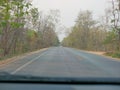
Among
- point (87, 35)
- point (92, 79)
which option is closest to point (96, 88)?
point (92, 79)

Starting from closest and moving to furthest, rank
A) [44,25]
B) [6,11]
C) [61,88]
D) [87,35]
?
[61,88]
[6,11]
[44,25]
[87,35]

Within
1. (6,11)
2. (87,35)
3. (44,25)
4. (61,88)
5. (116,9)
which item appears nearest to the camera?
(61,88)

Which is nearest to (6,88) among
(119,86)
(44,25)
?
(119,86)

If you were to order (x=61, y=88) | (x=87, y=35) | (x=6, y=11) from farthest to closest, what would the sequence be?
(x=87, y=35)
(x=6, y=11)
(x=61, y=88)

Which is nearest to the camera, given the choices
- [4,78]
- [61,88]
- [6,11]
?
[61,88]

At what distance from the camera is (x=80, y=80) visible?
5.23 meters

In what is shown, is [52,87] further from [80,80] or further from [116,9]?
[116,9]

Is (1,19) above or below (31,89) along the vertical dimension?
above

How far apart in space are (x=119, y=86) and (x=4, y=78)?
5.54 feet

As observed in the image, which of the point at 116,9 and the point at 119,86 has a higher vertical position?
the point at 116,9

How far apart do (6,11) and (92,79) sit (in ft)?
77.1

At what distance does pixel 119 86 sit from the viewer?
5074 millimetres

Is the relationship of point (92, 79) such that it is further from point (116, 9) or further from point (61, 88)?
point (116, 9)

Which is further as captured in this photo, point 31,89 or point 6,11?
point 6,11
